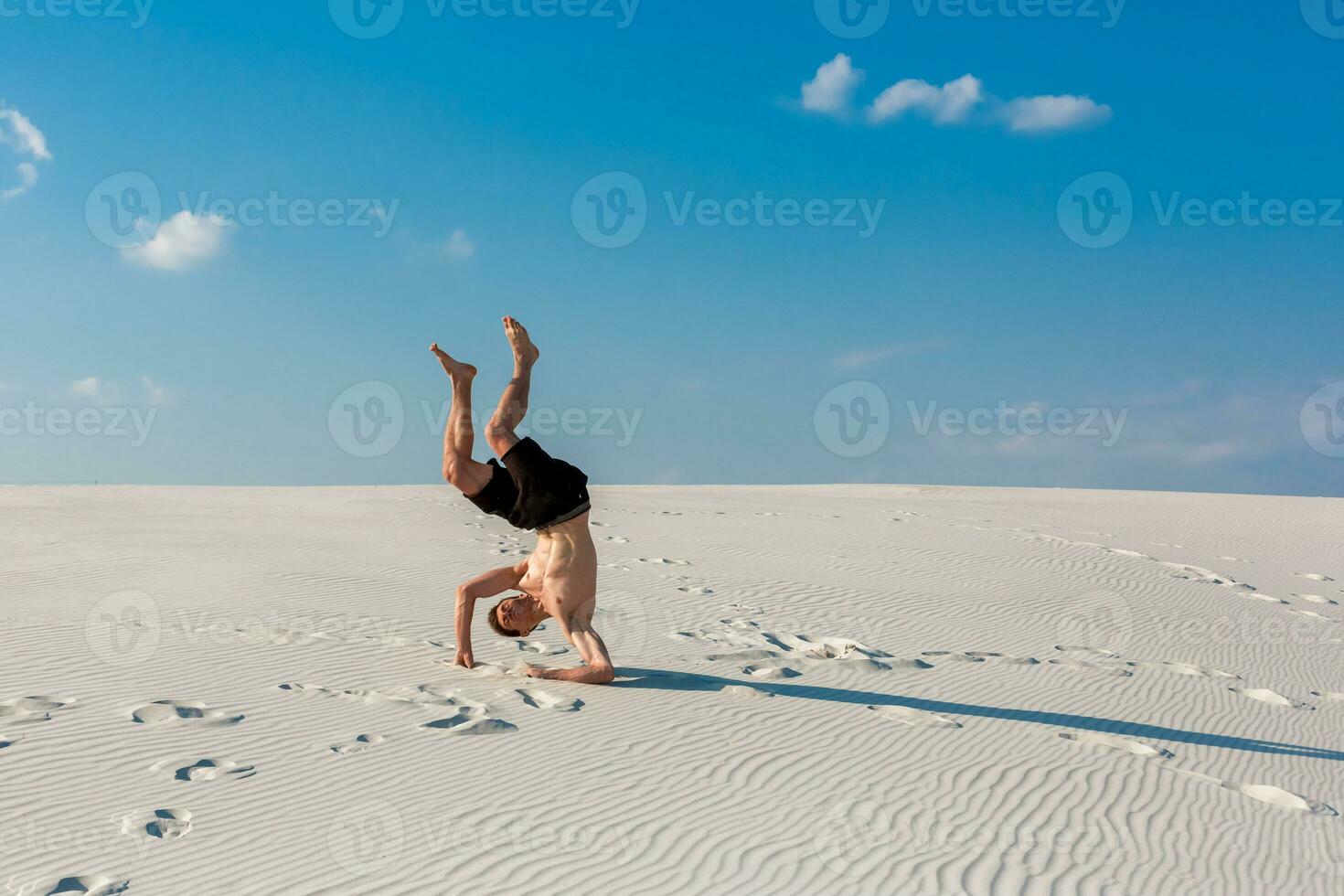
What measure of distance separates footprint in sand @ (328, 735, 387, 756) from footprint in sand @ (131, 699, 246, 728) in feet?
2.56

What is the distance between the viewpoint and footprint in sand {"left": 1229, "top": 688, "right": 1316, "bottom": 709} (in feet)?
27.1

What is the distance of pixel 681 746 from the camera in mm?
5664

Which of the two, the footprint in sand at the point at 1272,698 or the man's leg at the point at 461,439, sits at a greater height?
the man's leg at the point at 461,439

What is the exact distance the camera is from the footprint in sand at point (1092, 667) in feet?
29.0

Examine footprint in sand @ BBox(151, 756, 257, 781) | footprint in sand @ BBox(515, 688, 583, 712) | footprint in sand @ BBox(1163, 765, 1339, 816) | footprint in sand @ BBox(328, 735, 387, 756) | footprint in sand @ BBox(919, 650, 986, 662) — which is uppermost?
footprint in sand @ BBox(919, 650, 986, 662)

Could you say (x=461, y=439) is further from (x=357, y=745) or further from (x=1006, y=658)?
(x=1006, y=658)

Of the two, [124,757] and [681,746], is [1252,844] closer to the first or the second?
[681,746]

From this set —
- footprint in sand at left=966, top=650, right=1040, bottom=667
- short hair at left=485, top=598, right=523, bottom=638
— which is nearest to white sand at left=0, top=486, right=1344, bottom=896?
footprint in sand at left=966, top=650, right=1040, bottom=667

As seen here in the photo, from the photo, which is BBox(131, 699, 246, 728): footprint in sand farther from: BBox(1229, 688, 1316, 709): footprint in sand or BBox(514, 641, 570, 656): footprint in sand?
BBox(1229, 688, 1316, 709): footprint in sand

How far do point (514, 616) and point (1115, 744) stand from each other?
432cm

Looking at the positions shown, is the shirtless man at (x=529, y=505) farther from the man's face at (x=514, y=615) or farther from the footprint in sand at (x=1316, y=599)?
the footprint in sand at (x=1316, y=599)

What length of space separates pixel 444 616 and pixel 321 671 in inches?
95.9

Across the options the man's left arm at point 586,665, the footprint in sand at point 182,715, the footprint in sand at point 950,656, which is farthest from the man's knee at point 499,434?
the footprint in sand at point 950,656

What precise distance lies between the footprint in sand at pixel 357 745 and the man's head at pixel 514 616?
192 cm
